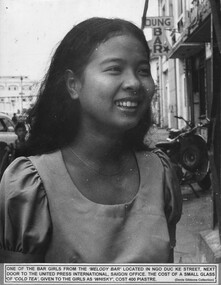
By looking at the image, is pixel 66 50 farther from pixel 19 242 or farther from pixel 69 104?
pixel 19 242

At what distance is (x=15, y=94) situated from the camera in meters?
1.06

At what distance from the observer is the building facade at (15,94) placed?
1031 mm

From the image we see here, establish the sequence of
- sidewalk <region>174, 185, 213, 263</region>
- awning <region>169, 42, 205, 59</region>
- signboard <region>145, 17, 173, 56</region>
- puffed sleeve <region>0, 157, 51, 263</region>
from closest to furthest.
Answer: puffed sleeve <region>0, 157, 51, 263</region>
signboard <region>145, 17, 173, 56</region>
awning <region>169, 42, 205, 59</region>
sidewalk <region>174, 185, 213, 263</region>

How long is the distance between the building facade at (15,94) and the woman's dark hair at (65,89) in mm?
184

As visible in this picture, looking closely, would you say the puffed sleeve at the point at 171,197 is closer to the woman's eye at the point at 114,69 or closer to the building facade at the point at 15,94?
the woman's eye at the point at 114,69

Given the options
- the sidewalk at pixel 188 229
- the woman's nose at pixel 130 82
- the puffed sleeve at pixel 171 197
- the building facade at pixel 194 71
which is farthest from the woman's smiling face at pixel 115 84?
the sidewalk at pixel 188 229

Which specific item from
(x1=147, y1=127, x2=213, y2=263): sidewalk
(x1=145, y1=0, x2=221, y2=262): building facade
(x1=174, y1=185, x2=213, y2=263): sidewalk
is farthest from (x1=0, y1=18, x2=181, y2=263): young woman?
(x1=174, y1=185, x2=213, y2=263): sidewalk

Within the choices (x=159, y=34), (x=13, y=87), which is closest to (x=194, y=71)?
(x=159, y=34)

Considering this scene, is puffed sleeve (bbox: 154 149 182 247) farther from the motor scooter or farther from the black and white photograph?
the motor scooter

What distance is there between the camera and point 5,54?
1.08 m

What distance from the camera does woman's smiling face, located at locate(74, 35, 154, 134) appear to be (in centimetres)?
78

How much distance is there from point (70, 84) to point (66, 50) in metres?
0.07

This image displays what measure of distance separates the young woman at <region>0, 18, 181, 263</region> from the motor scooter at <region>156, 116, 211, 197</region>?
0.31 metres

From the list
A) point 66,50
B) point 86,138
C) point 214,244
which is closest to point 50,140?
point 86,138
